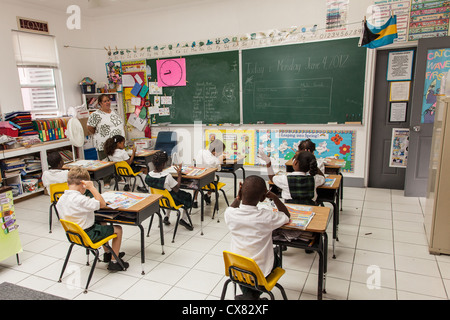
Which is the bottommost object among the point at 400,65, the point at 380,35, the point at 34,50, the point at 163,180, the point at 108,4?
the point at 163,180

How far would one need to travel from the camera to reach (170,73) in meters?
6.65

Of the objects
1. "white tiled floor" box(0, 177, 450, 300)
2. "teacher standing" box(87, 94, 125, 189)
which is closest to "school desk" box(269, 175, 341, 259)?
"white tiled floor" box(0, 177, 450, 300)

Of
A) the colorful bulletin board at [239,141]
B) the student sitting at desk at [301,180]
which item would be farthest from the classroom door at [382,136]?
the student sitting at desk at [301,180]

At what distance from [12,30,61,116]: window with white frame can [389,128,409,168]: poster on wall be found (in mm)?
6530

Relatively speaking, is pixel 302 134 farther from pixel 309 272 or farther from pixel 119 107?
pixel 119 107

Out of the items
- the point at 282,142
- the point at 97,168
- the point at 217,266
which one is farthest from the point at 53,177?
the point at 282,142

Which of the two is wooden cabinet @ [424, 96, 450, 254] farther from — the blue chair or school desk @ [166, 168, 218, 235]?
the blue chair

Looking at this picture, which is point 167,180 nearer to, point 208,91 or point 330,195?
point 330,195

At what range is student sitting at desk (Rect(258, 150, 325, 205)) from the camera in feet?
Answer: 10.1

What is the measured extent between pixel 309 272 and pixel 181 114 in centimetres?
465

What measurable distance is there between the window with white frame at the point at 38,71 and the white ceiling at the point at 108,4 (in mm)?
586

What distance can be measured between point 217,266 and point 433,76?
410 cm

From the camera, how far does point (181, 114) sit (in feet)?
22.2
